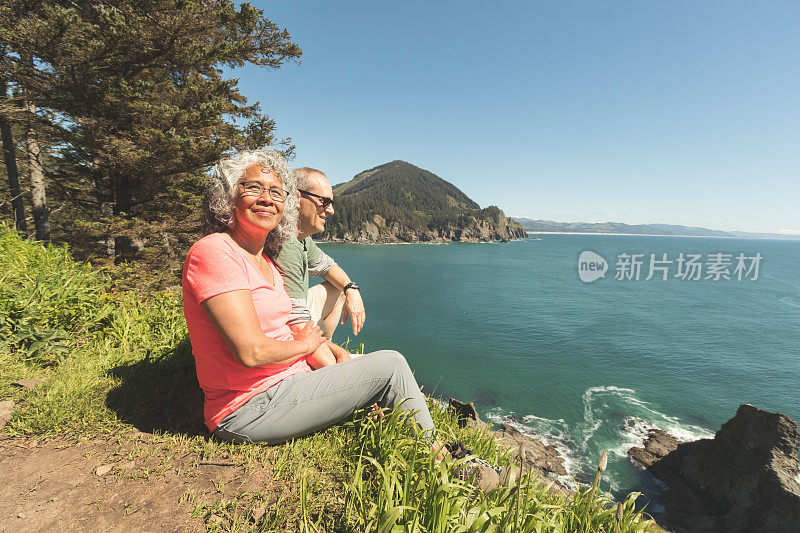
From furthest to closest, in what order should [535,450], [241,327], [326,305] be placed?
[535,450], [326,305], [241,327]

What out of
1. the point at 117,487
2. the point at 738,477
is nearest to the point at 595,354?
the point at 738,477

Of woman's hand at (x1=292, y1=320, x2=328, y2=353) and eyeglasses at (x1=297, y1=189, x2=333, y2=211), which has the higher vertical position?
eyeglasses at (x1=297, y1=189, x2=333, y2=211)

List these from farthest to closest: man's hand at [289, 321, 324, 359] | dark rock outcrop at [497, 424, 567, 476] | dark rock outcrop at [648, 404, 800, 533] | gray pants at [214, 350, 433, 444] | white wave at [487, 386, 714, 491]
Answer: white wave at [487, 386, 714, 491] < dark rock outcrop at [497, 424, 567, 476] < dark rock outcrop at [648, 404, 800, 533] < man's hand at [289, 321, 324, 359] < gray pants at [214, 350, 433, 444]

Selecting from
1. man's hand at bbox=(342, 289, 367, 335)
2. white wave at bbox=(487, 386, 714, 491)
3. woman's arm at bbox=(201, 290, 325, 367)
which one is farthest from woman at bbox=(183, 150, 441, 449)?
white wave at bbox=(487, 386, 714, 491)

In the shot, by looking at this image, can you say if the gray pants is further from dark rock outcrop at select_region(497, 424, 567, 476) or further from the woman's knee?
dark rock outcrop at select_region(497, 424, 567, 476)

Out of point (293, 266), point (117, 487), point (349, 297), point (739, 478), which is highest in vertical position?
point (293, 266)

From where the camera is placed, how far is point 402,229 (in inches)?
5955

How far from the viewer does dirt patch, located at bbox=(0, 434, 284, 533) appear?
168 centimetres

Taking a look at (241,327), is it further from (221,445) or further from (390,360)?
(221,445)

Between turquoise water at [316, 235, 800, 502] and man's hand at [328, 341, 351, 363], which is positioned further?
turquoise water at [316, 235, 800, 502]

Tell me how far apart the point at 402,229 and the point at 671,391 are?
132426 millimetres

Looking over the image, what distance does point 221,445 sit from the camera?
2234 millimetres

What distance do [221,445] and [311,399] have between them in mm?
825

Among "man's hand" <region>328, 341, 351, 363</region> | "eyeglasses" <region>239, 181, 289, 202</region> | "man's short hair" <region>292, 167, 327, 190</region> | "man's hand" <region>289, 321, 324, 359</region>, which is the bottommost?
"man's hand" <region>328, 341, 351, 363</region>
